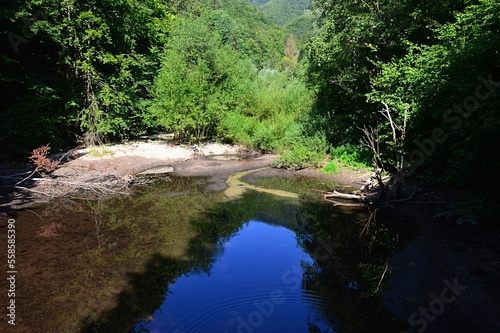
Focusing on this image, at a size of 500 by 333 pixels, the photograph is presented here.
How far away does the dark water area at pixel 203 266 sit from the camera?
5457 millimetres

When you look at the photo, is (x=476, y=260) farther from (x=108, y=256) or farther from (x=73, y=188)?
(x=73, y=188)

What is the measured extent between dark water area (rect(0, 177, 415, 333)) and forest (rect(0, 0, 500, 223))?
308 centimetres

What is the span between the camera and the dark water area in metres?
5.46

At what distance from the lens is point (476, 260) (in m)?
6.80

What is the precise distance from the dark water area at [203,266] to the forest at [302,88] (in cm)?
308

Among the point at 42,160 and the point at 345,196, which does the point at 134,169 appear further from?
the point at 345,196

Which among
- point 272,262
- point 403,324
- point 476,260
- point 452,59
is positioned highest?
point 452,59

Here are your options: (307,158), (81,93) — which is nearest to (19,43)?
(81,93)

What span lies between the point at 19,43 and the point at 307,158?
14.4 m

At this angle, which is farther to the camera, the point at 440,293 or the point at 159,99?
the point at 159,99

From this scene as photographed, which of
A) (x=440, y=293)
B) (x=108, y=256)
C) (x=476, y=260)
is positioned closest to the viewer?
(x=440, y=293)

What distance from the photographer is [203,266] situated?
24.2ft

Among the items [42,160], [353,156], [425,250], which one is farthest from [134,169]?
[425,250]

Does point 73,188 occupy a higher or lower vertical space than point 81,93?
lower
